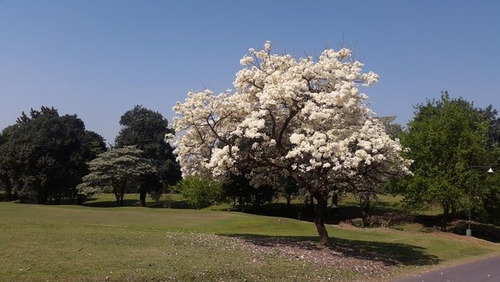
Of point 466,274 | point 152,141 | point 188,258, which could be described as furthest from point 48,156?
point 466,274

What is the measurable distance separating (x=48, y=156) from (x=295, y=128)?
50167 mm

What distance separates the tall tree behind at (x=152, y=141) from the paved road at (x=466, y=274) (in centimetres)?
4882

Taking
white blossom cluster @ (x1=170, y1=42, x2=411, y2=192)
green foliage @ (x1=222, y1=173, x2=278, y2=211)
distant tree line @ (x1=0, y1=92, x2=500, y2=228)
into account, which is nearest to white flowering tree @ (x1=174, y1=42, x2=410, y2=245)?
white blossom cluster @ (x1=170, y1=42, x2=411, y2=192)

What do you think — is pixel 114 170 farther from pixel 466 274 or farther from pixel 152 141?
pixel 466 274

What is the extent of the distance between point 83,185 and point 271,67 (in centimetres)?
4596

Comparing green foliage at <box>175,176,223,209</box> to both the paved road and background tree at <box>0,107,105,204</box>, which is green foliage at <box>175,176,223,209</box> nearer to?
background tree at <box>0,107,105,204</box>

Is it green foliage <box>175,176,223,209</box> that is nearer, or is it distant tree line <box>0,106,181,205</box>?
green foliage <box>175,176,223,209</box>

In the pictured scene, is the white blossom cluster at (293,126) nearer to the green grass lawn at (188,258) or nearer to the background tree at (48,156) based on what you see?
the green grass lawn at (188,258)

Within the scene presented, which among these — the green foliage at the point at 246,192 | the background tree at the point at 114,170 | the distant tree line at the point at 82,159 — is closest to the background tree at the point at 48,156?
the distant tree line at the point at 82,159

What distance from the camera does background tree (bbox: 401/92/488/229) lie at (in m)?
41.8

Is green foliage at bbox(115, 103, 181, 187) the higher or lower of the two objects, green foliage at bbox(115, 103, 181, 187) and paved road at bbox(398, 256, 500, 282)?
the higher

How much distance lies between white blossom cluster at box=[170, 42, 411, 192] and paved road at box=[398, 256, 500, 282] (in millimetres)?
4507

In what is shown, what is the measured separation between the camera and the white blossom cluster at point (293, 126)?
1969 centimetres

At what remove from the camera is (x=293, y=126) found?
22391mm
